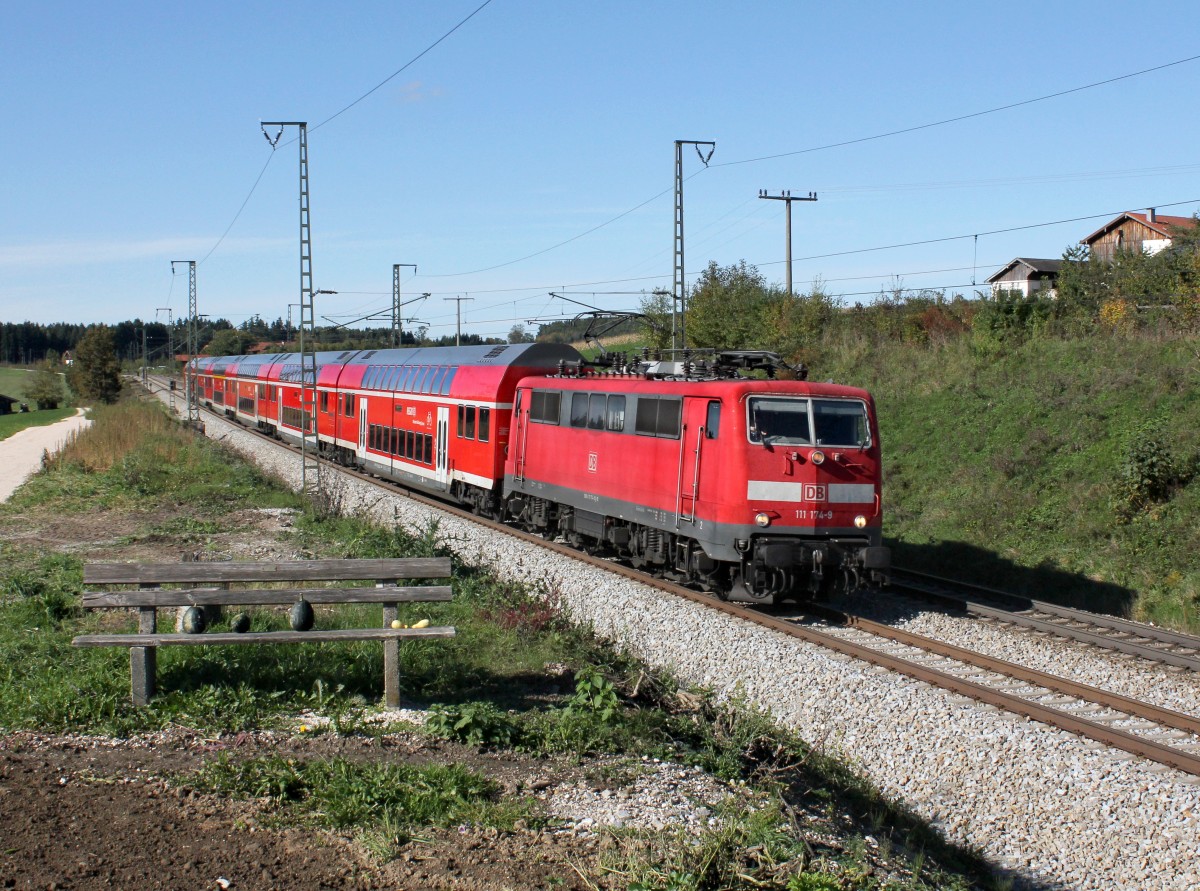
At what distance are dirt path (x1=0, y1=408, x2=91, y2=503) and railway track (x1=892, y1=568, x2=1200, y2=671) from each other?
2033 centimetres

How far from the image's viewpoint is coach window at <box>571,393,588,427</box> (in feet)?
56.2

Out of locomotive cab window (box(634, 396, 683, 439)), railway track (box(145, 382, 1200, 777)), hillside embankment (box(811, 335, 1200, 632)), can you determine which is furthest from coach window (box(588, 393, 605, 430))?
hillside embankment (box(811, 335, 1200, 632))

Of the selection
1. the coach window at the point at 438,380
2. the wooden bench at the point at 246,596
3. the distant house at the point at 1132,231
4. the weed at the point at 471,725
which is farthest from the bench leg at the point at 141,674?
the distant house at the point at 1132,231

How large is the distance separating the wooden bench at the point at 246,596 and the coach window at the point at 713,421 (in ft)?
21.0

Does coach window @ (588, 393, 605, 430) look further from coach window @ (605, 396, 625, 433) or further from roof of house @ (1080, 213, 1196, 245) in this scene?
roof of house @ (1080, 213, 1196, 245)

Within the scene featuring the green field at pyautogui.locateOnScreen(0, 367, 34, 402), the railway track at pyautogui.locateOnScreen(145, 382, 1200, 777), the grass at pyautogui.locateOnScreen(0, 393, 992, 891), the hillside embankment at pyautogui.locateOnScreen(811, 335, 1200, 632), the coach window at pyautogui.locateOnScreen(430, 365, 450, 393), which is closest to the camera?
the grass at pyautogui.locateOnScreen(0, 393, 992, 891)

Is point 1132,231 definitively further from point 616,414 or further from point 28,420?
point 28,420

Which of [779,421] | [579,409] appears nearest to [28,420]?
[579,409]

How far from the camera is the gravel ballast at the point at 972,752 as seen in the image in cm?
708

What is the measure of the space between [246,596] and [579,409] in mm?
10128

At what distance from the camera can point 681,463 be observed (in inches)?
558

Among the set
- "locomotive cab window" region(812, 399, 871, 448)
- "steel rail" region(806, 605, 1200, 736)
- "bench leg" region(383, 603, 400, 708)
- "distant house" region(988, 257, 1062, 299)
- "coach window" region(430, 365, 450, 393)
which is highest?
"distant house" region(988, 257, 1062, 299)

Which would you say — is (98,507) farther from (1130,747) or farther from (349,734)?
(1130,747)

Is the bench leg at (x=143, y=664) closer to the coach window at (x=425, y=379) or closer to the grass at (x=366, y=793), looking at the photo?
the grass at (x=366, y=793)
